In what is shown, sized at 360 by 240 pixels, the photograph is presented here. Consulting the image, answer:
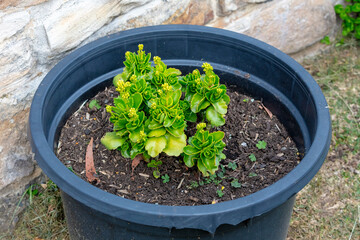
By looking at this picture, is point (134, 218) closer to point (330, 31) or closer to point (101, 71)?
point (101, 71)

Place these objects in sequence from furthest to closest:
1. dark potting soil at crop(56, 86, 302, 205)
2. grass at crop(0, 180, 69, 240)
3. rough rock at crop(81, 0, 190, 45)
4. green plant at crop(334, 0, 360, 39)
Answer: green plant at crop(334, 0, 360, 39) < grass at crop(0, 180, 69, 240) < rough rock at crop(81, 0, 190, 45) < dark potting soil at crop(56, 86, 302, 205)

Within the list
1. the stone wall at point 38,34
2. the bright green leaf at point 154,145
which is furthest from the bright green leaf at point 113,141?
the stone wall at point 38,34

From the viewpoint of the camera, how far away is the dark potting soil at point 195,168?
167 centimetres

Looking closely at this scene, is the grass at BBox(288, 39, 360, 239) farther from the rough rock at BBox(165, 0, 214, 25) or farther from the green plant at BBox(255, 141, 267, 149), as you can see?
the rough rock at BBox(165, 0, 214, 25)

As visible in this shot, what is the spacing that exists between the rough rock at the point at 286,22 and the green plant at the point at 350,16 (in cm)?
5

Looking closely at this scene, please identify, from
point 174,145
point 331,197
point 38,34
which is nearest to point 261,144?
point 174,145

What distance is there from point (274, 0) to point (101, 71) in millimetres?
1163

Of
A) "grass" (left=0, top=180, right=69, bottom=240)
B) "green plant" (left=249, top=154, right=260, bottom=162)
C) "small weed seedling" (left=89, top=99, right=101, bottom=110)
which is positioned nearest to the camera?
"green plant" (left=249, top=154, right=260, bottom=162)

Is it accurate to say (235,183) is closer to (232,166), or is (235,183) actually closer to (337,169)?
(232,166)

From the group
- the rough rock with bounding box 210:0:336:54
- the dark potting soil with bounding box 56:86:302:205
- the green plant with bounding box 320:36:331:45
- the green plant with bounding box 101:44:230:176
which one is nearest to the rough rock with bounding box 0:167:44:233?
the dark potting soil with bounding box 56:86:302:205

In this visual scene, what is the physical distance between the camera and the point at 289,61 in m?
1.78

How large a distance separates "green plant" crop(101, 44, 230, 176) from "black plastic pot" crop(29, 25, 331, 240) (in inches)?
9.0

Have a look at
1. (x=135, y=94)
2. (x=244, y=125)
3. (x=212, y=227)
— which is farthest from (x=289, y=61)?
(x=212, y=227)

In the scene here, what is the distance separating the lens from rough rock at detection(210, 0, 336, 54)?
2543 mm
